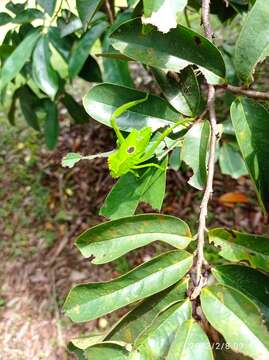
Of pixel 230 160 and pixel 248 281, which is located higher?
pixel 248 281

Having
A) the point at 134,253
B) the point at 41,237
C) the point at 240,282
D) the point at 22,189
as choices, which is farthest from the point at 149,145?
the point at 22,189

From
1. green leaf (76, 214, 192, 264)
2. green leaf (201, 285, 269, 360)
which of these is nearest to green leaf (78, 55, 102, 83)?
green leaf (76, 214, 192, 264)

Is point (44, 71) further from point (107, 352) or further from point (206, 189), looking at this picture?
point (107, 352)

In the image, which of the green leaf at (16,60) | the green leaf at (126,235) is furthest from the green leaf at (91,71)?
the green leaf at (126,235)

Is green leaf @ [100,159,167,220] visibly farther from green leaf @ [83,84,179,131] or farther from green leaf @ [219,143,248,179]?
green leaf @ [219,143,248,179]

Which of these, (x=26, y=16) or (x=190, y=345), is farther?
(x=26, y=16)

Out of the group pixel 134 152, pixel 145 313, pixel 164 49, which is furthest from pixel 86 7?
pixel 145 313

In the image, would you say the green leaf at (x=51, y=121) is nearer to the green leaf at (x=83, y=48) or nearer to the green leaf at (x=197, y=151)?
the green leaf at (x=83, y=48)
